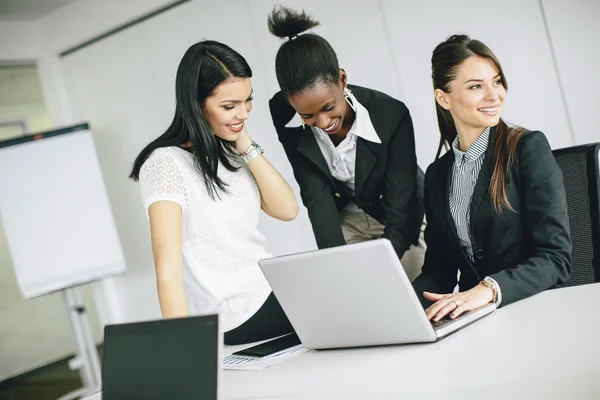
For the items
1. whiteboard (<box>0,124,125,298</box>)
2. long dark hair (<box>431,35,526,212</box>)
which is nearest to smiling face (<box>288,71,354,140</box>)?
long dark hair (<box>431,35,526,212</box>)

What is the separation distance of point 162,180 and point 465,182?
89 cm

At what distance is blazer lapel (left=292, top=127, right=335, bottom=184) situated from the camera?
2410 mm

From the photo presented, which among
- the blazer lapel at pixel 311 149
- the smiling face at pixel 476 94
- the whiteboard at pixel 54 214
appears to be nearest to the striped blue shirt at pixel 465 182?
the smiling face at pixel 476 94

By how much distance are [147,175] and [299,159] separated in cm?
80

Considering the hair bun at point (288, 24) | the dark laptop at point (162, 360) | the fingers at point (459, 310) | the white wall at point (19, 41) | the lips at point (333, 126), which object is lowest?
the fingers at point (459, 310)

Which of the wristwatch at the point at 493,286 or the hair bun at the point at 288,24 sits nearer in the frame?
the wristwatch at the point at 493,286

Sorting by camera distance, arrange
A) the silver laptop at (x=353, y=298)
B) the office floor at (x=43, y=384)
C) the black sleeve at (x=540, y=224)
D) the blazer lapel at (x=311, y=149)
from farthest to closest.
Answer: the office floor at (x=43, y=384) < the blazer lapel at (x=311, y=149) < the black sleeve at (x=540, y=224) < the silver laptop at (x=353, y=298)

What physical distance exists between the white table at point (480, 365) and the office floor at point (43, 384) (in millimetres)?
3946

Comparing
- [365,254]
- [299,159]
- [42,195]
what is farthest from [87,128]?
[365,254]

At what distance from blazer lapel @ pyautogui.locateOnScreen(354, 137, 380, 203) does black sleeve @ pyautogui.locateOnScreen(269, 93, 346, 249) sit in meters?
0.15

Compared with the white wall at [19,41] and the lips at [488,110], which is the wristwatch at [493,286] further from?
the white wall at [19,41]

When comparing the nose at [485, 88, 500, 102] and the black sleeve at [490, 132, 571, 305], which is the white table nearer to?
the black sleeve at [490, 132, 571, 305]

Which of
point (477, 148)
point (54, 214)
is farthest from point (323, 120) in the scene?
point (54, 214)

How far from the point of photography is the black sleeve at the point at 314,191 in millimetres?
2428
